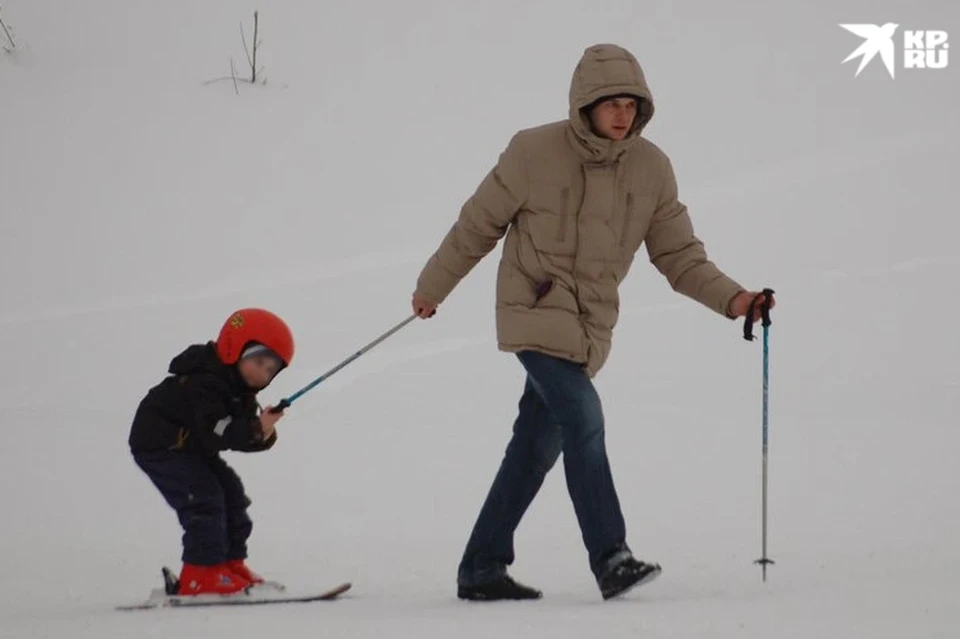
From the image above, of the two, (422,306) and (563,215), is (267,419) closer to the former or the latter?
(422,306)

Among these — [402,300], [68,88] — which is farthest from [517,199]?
[68,88]

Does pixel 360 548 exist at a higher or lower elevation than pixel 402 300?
lower

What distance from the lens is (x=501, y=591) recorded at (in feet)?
15.7

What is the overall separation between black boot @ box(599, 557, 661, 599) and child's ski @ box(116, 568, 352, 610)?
0.89 metres

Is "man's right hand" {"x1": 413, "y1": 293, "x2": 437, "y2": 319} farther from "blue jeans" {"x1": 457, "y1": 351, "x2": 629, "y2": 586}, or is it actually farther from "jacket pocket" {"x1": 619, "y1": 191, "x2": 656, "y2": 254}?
"jacket pocket" {"x1": 619, "y1": 191, "x2": 656, "y2": 254}

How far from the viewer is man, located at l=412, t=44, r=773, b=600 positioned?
14.7 ft

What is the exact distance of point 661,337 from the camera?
9.73 meters

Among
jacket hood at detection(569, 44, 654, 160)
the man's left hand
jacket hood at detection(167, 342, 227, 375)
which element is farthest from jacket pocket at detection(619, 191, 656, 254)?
jacket hood at detection(167, 342, 227, 375)

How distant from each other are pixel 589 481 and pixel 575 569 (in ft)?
3.87

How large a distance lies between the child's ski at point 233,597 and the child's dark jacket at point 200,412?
1.33 ft

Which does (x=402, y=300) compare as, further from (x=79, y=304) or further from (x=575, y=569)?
(x=575, y=569)

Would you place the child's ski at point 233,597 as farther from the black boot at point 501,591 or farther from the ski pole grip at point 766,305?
the ski pole grip at point 766,305

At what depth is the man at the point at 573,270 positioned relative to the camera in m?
4.48

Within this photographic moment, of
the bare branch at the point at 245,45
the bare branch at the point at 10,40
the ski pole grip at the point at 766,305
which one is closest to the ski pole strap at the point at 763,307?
the ski pole grip at the point at 766,305
